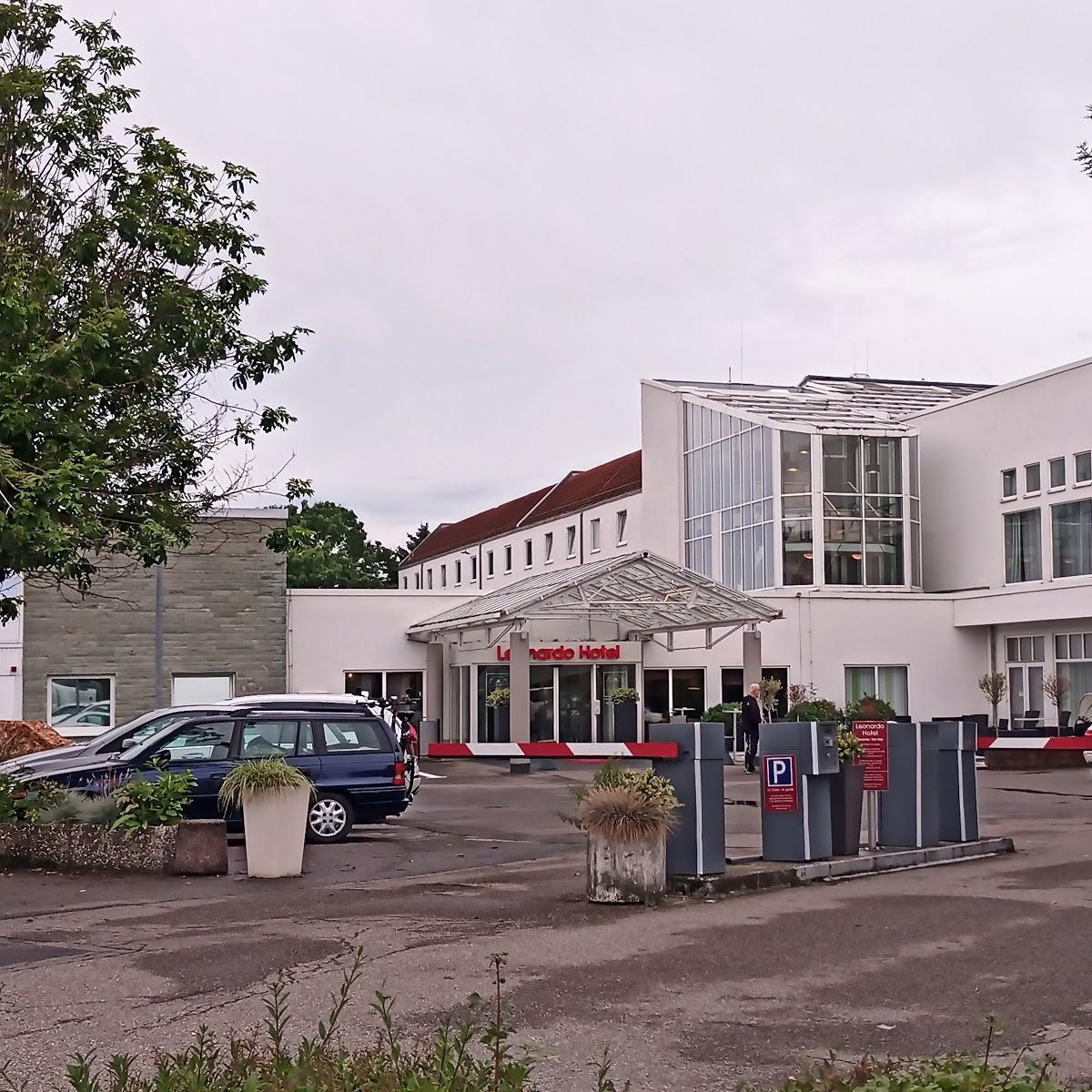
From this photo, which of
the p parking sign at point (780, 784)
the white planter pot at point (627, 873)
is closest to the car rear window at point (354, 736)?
the p parking sign at point (780, 784)

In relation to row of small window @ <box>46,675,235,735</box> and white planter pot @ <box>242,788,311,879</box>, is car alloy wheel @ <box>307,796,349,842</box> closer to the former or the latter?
white planter pot @ <box>242,788,311,879</box>

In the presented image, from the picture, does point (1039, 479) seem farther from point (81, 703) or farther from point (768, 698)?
point (81, 703)

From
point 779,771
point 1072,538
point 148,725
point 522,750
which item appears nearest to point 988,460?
point 1072,538

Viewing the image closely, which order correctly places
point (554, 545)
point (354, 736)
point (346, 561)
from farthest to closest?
point (346, 561)
point (554, 545)
point (354, 736)

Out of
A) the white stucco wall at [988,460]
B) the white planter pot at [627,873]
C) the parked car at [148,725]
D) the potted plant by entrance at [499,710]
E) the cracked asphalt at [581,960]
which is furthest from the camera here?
the potted plant by entrance at [499,710]

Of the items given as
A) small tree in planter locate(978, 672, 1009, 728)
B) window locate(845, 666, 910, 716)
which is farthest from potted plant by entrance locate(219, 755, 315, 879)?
small tree in planter locate(978, 672, 1009, 728)

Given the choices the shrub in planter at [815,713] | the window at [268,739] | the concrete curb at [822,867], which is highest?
the shrub in planter at [815,713]

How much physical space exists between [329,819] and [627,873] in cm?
666

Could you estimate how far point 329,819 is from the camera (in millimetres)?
18250

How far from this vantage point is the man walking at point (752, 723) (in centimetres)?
3197

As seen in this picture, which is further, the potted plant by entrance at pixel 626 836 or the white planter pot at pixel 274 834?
the white planter pot at pixel 274 834

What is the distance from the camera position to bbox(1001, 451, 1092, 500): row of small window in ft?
134

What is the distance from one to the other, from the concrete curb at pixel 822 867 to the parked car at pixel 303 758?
18.5ft

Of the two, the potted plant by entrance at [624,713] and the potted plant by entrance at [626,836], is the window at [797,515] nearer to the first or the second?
the potted plant by entrance at [624,713]
